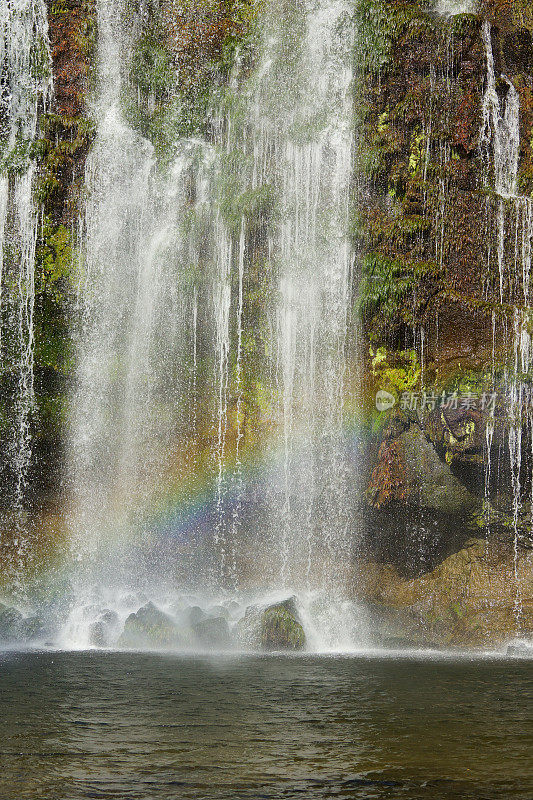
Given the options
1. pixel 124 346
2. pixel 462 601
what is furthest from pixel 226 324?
pixel 462 601

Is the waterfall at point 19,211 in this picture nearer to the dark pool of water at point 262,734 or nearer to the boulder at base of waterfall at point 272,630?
the boulder at base of waterfall at point 272,630

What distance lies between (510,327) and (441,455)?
3.06 m

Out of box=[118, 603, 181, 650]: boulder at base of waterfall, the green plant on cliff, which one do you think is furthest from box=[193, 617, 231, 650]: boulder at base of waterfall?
the green plant on cliff

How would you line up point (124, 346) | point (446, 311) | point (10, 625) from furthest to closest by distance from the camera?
point (124, 346)
point (446, 311)
point (10, 625)

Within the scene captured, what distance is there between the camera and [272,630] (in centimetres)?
1415

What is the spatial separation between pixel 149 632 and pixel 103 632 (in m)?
0.95

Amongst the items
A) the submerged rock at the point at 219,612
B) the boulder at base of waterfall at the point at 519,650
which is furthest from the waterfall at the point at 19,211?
the boulder at base of waterfall at the point at 519,650

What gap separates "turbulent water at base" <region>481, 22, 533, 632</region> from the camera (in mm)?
16391

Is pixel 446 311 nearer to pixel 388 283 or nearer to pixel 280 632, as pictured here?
pixel 388 283

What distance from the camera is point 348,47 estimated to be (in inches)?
744

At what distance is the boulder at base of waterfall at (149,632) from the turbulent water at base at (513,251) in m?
7.37

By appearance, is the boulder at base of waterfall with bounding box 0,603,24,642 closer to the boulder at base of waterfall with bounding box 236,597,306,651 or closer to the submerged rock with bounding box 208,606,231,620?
the submerged rock with bounding box 208,606,231,620

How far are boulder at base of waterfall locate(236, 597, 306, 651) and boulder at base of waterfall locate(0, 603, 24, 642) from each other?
4.53m

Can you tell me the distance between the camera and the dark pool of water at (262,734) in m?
4.78
